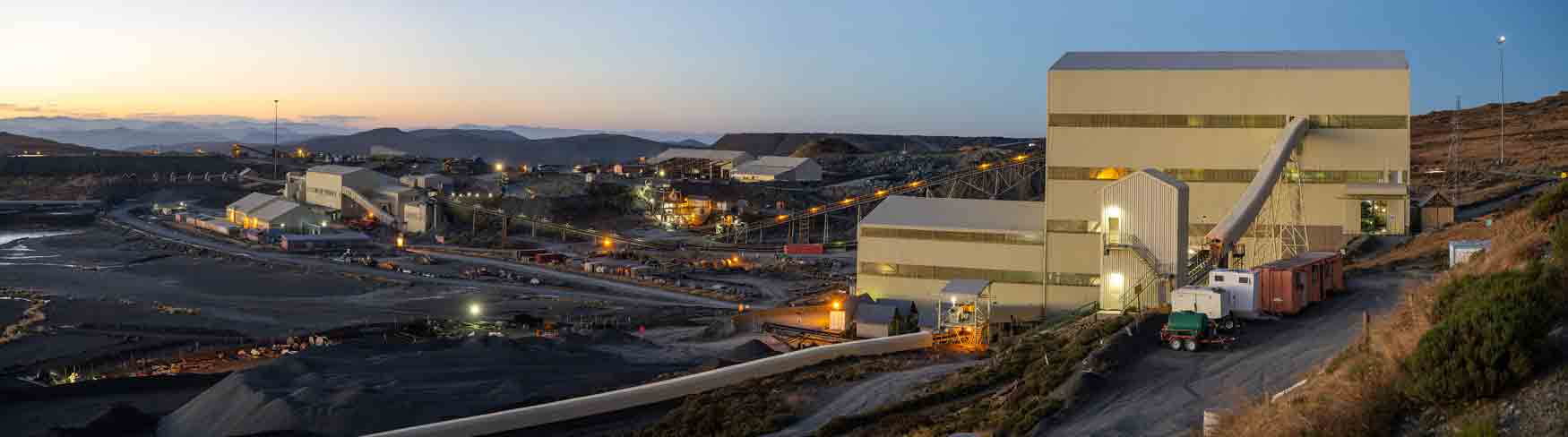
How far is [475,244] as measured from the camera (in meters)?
68.2

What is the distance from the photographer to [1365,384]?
10.9 m

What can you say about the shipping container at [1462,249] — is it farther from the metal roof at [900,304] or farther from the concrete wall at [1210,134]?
the metal roof at [900,304]

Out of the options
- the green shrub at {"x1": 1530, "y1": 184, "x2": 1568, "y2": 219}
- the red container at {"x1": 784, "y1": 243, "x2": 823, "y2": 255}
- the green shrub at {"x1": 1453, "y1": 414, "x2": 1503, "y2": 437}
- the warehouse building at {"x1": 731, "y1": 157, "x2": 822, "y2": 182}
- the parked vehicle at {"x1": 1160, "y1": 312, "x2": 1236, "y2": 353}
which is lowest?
the parked vehicle at {"x1": 1160, "y1": 312, "x2": 1236, "y2": 353}

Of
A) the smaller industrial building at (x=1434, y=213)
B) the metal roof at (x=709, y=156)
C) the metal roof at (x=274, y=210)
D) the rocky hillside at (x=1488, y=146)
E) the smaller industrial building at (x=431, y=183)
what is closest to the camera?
the smaller industrial building at (x=1434, y=213)

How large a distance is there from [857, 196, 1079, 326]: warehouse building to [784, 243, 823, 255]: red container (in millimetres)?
23371

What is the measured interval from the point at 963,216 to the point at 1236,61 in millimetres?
8995

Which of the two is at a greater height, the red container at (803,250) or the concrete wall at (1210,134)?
the concrete wall at (1210,134)

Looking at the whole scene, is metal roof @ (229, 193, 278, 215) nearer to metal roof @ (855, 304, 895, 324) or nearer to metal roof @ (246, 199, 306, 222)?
metal roof @ (246, 199, 306, 222)

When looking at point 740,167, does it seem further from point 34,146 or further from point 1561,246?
point 34,146

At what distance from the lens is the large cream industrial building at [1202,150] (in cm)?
3388

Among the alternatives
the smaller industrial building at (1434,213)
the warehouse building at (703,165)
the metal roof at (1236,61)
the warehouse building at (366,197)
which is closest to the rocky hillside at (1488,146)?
the smaller industrial building at (1434,213)

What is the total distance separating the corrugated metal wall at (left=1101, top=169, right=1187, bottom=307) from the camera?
26.5m

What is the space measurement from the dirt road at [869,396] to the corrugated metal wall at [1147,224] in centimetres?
525

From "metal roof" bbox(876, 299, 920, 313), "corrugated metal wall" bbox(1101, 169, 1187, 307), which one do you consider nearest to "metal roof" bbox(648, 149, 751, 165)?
"metal roof" bbox(876, 299, 920, 313)
